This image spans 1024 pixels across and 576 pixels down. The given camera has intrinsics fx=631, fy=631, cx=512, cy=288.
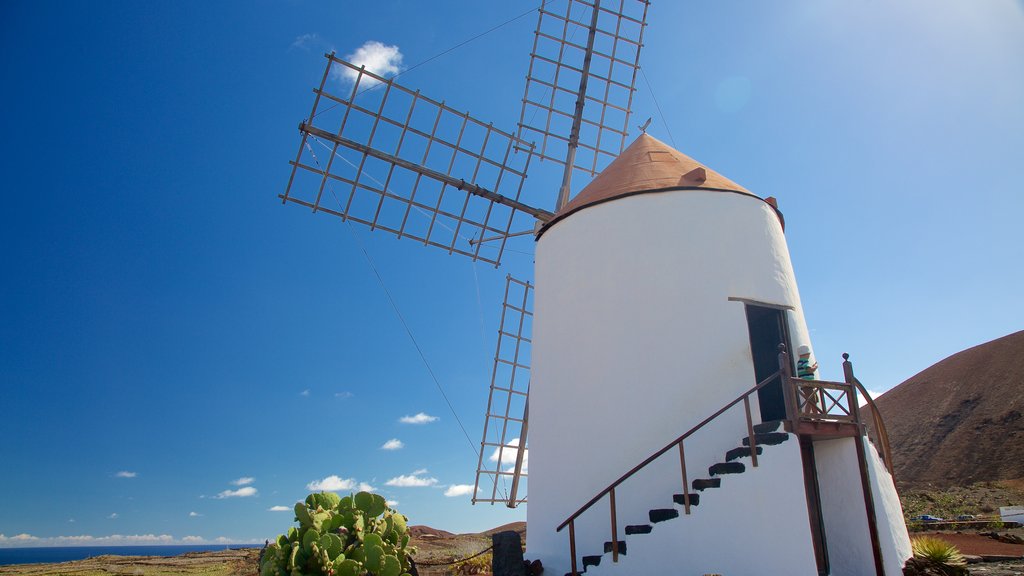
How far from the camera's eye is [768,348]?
10.2 metres

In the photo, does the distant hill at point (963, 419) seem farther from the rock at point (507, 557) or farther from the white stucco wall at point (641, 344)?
the rock at point (507, 557)

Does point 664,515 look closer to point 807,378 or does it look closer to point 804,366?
point 807,378

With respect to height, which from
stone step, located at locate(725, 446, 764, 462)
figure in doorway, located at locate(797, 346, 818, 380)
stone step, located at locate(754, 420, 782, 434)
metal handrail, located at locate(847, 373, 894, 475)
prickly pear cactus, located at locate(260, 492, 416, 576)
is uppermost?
figure in doorway, located at locate(797, 346, 818, 380)

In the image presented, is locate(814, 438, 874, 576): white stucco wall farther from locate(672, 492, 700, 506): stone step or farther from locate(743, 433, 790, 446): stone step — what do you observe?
locate(672, 492, 700, 506): stone step

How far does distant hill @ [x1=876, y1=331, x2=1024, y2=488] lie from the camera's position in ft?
101

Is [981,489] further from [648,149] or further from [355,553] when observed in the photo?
[355,553]

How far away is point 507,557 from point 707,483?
278 centimetres

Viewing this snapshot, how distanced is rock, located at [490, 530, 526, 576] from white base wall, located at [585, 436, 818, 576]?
4.83 ft

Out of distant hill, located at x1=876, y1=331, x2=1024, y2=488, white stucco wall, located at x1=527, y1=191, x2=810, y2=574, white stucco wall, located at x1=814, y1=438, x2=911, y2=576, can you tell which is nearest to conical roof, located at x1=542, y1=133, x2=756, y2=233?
white stucco wall, located at x1=527, y1=191, x2=810, y2=574

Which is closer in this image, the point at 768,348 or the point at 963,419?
the point at 768,348

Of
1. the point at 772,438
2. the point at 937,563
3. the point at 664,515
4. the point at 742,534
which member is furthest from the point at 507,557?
the point at 937,563

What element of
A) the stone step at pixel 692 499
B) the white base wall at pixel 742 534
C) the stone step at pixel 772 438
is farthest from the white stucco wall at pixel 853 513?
the stone step at pixel 692 499

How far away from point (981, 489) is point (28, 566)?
29850 mm

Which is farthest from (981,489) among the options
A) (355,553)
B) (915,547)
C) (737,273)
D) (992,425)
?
(355,553)
